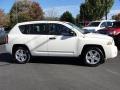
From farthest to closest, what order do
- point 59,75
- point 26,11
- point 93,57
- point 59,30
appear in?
point 26,11
point 59,30
point 93,57
point 59,75

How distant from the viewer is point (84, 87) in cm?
887

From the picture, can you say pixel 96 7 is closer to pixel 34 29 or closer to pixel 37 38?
pixel 34 29

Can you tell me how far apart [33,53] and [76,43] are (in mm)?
1847

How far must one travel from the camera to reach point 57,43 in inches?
511

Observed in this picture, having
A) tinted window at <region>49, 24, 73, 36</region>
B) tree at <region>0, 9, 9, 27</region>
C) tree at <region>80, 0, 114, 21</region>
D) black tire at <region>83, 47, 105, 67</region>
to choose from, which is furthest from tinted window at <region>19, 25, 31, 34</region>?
tree at <region>0, 9, 9, 27</region>

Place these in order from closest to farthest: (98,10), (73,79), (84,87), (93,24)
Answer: (84,87) → (73,79) → (93,24) → (98,10)

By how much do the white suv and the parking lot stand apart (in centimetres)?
42

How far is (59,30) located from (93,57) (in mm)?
1677

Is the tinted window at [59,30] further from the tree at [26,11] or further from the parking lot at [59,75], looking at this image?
the tree at [26,11]

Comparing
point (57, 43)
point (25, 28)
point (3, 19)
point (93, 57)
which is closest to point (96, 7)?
point (3, 19)

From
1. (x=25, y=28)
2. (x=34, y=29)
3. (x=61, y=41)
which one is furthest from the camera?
(x=25, y=28)

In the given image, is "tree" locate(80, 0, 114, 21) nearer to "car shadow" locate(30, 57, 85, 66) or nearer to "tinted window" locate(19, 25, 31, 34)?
"car shadow" locate(30, 57, 85, 66)

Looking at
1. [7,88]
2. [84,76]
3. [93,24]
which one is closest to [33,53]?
[84,76]

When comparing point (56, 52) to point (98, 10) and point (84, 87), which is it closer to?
point (84, 87)
